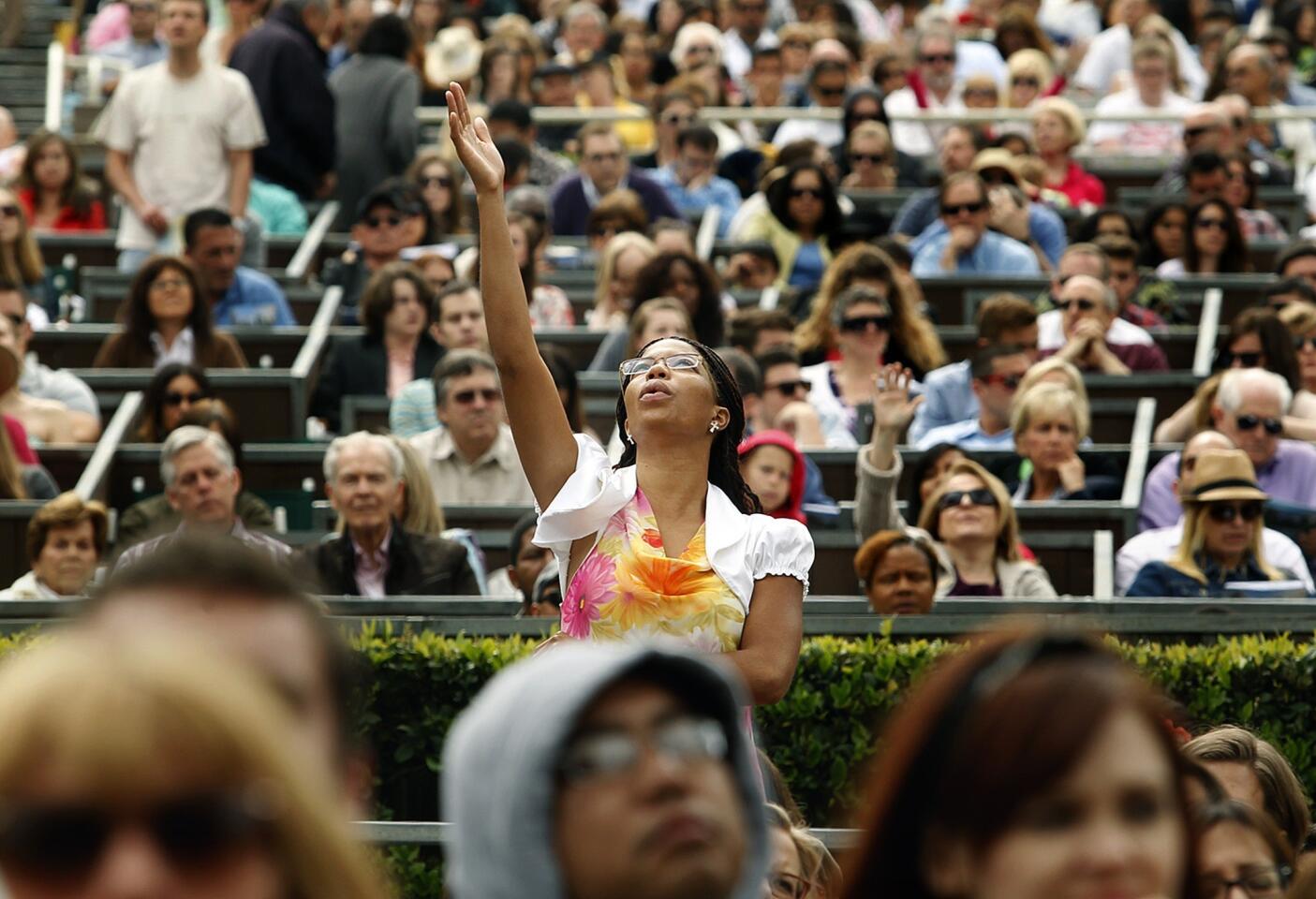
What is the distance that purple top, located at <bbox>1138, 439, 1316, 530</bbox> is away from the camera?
10898mm

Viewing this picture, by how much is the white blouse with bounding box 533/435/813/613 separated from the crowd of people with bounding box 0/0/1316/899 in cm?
1

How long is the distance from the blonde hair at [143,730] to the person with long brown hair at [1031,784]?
735 millimetres

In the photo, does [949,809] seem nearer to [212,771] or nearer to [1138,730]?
[1138,730]

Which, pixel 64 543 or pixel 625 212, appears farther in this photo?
pixel 625 212

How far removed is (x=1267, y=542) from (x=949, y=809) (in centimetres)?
764

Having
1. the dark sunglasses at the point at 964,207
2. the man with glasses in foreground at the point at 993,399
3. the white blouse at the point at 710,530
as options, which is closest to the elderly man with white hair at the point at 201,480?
the man with glasses in foreground at the point at 993,399

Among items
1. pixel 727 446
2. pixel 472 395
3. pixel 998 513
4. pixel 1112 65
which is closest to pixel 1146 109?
pixel 1112 65

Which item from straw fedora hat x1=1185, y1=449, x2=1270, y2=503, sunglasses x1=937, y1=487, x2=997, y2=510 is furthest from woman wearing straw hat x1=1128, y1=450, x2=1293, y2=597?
sunglasses x1=937, y1=487, x2=997, y2=510

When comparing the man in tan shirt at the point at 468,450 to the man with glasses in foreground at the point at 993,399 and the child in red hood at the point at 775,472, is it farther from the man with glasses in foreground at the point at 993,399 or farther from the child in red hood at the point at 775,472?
the man with glasses in foreground at the point at 993,399

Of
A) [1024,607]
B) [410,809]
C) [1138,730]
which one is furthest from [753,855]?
[1024,607]

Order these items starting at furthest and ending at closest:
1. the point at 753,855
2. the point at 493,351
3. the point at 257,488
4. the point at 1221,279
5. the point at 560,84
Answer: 1. the point at 560,84
2. the point at 1221,279
3. the point at 257,488
4. the point at 493,351
5. the point at 753,855

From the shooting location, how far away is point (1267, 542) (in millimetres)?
10094

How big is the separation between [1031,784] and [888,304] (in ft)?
33.4

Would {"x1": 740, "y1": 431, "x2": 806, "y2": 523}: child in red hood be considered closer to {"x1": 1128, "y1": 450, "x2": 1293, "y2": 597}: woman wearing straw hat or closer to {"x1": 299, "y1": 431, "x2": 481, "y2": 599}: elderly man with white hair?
{"x1": 299, "y1": 431, "x2": 481, "y2": 599}: elderly man with white hair
